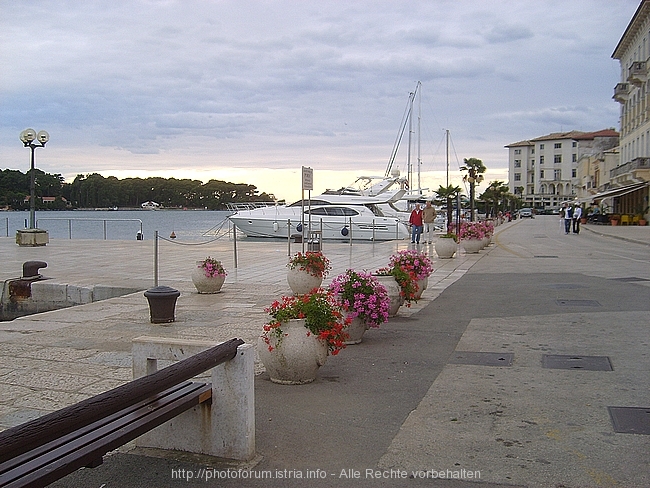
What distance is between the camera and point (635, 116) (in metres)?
58.5

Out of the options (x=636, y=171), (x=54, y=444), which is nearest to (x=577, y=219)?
(x=636, y=171)

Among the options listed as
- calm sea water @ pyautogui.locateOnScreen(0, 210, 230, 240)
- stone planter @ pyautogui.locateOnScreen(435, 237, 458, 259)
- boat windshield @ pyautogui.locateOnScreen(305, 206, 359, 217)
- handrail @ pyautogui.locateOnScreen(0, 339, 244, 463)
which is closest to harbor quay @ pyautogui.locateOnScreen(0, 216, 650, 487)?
handrail @ pyautogui.locateOnScreen(0, 339, 244, 463)

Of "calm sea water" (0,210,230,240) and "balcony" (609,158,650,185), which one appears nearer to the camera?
"calm sea water" (0,210,230,240)

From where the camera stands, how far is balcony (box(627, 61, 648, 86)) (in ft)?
177

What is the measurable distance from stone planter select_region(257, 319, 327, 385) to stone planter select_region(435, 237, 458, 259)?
54.4 feet

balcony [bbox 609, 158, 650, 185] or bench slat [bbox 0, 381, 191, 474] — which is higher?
balcony [bbox 609, 158, 650, 185]

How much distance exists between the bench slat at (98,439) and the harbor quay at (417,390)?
1.47 feet

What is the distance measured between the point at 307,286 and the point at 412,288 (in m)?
2.83

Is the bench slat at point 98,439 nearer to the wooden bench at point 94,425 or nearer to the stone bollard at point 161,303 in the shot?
the wooden bench at point 94,425

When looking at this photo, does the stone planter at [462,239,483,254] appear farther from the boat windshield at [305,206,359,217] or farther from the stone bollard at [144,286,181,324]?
the boat windshield at [305,206,359,217]

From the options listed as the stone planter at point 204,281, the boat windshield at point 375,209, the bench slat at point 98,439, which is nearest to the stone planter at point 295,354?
the bench slat at point 98,439

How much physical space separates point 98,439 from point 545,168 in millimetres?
149559

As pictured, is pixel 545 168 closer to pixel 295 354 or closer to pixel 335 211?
pixel 335 211

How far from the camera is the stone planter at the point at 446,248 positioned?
22438 millimetres
